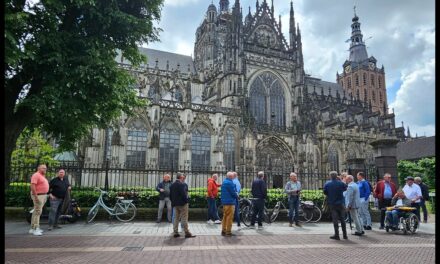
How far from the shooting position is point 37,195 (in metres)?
9.80

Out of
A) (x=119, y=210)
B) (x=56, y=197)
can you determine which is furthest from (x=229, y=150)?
(x=56, y=197)

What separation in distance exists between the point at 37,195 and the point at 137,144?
21.9m

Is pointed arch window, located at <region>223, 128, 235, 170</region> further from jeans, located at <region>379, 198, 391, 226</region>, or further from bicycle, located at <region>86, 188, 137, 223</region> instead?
jeans, located at <region>379, 198, 391, 226</region>

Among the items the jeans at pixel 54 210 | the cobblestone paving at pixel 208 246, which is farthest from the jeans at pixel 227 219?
the jeans at pixel 54 210

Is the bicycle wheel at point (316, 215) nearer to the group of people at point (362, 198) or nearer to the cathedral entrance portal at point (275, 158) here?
the group of people at point (362, 198)

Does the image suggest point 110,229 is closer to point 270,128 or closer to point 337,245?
point 337,245

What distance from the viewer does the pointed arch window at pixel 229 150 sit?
114ft

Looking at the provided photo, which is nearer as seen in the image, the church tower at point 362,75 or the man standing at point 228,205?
the man standing at point 228,205

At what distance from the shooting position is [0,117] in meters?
2.43

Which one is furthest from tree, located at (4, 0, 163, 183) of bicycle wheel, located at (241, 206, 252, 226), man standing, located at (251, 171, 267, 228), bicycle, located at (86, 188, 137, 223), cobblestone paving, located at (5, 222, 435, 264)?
bicycle wheel, located at (241, 206, 252, 226)

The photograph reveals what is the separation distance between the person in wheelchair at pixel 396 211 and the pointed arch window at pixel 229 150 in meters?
23.3

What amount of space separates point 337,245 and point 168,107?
2622 centimetres

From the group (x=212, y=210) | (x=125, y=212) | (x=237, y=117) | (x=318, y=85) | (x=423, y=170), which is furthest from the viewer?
(x=318, y=85)

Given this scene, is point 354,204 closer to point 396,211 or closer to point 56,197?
point 396,211
